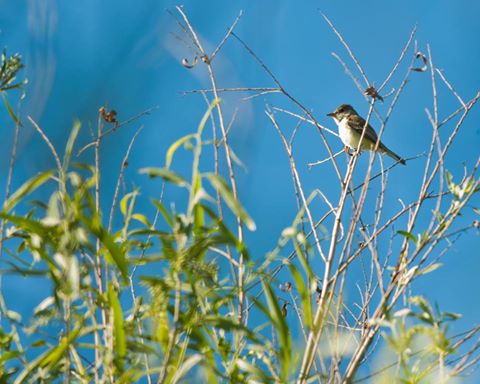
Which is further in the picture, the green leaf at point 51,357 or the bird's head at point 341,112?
the bird's head at point 341,112

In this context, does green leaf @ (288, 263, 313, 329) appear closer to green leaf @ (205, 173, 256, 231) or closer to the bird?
green leaf @ (205, 173, 256, 231)

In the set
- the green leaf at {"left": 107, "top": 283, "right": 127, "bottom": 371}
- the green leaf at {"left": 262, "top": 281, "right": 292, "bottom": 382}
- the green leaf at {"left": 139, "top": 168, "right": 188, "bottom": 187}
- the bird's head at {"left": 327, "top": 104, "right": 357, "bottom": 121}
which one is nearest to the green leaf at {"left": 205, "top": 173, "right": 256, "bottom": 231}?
the green leaf at {"left": 139, "top": 168, "right": 188, "bottom": 187}

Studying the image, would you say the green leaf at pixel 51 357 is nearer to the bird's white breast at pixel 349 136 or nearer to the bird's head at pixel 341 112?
the bird's white breast at pixel 349 136

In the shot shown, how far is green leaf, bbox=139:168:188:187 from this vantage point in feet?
4.20

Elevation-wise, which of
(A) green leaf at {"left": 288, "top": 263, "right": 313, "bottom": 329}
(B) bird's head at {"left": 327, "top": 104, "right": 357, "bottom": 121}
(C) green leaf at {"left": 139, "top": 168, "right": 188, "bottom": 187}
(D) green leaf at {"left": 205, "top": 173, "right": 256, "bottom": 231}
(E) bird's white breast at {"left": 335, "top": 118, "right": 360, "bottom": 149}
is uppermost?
(B) bird's head at {"left": 327, "top": 104, "right": 357, "bottom": 121}

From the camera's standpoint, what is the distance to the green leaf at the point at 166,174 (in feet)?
4.20

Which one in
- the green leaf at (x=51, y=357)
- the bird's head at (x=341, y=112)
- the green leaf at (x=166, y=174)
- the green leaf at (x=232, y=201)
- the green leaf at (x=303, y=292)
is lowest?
the green leaf at (x=51, y=357)

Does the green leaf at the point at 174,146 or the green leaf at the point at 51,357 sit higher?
the green leaf at the point at 174,146

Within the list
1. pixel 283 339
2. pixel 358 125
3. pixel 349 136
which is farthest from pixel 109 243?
pixel 358 125

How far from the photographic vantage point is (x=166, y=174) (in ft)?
4.28

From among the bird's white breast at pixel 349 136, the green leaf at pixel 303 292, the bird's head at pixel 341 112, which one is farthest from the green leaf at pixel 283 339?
the bird's head at pixel 341 112

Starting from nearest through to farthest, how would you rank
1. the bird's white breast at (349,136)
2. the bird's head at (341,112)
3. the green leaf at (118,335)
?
the green leaf at (118,335), the bird's white breast at (349,136), the bird's head at (341,112)

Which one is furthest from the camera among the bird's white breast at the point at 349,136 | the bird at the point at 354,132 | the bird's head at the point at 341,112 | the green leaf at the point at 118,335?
the bird's head at the point at 341,112

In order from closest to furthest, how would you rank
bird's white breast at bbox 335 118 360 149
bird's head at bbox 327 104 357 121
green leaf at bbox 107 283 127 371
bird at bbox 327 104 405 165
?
green leaf at bbox 107 283 127 371 → bird at bbox 327 104 405 165 → bird's white breast at bbox 335 118 360 149 → bird's head at bbox 327 104 357 121
